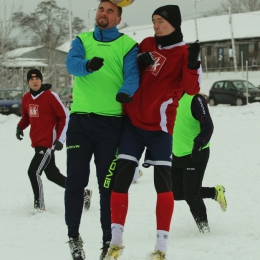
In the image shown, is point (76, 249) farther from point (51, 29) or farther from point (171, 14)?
point (51, 29)

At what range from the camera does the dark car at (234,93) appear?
27.9 metres

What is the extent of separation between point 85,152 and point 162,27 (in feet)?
3.80

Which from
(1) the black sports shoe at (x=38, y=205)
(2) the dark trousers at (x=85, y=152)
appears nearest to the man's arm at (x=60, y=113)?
(1) the black sports shoe at (x=38, y=205)

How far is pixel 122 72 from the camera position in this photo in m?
4.56

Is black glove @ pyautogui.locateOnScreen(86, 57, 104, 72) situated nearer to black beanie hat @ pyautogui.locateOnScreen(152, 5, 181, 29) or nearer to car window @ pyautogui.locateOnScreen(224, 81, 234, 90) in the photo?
black beanie hat @ pyautogui.locateOnScreen(152, 5, 181, 29)

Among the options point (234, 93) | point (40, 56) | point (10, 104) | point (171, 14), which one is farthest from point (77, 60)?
point (40, 56)

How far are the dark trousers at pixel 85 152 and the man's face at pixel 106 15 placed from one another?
28.6 inches

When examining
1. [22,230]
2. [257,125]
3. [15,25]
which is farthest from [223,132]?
[15,25]

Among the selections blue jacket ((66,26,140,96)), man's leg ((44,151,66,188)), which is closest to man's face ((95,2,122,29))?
blue jacket ((66,26,140,96))

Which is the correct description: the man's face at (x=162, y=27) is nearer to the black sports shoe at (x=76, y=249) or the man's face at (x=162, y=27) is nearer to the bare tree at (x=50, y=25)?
the black sports shoe at (x=76, y=249)

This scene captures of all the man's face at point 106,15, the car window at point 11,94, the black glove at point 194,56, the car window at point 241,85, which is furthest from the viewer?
the car window at point 241,85

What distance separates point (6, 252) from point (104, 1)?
7.82ft

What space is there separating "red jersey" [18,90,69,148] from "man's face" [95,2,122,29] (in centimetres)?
326

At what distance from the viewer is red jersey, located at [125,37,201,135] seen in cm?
449
